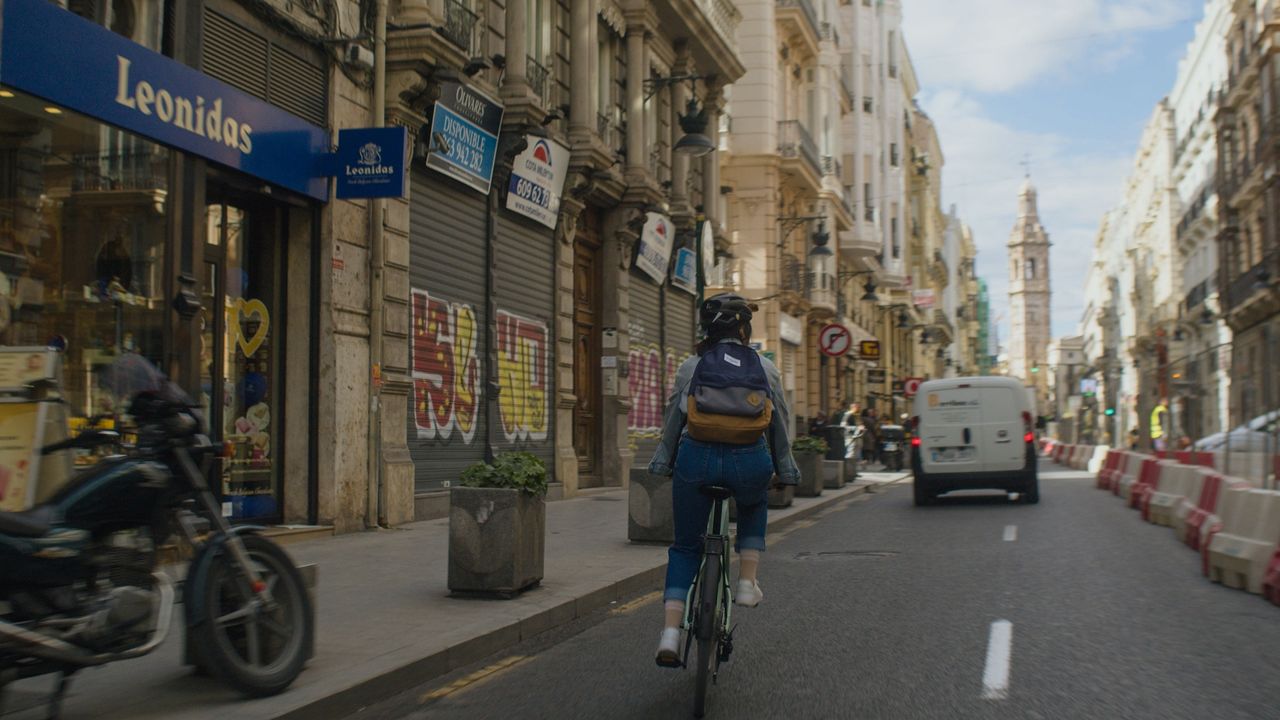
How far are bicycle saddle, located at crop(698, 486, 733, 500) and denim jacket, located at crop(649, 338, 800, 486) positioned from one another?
31 cm

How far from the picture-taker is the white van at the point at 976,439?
18.6m

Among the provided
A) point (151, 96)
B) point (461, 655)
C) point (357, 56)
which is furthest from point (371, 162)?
point (461, 655)

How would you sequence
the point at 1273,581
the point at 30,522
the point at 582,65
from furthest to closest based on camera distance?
the point at 582,65 < the point at 1273,581 < the point at 30,522

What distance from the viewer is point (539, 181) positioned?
18672 millimetres

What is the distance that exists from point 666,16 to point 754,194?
12580 mm

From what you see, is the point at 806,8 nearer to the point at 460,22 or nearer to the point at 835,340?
the point at 835,340

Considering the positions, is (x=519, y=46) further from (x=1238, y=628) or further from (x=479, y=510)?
(x=1238, y=628)

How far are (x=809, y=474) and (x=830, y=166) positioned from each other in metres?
27.0

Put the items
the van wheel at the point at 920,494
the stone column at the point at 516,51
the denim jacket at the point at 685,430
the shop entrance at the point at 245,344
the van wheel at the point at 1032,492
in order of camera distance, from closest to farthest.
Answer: the denim jacket at the point at 685,430, the shop entrance at the point at 245,344, the stone column at the point at 516,51, the van wheel at the point at 1032,492, the van wheel at the point at 920,494

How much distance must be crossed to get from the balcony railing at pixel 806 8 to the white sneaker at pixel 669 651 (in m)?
34.8

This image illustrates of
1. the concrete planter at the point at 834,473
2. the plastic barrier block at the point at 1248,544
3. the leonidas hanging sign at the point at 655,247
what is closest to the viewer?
the plastic barrier block at the point at 1248,544

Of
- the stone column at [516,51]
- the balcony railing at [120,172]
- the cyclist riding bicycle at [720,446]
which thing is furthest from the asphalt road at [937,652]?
the stone column at [516,51]

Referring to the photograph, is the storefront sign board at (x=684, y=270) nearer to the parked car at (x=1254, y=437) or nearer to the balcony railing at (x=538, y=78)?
the balcony railing at (x=538, y=78)

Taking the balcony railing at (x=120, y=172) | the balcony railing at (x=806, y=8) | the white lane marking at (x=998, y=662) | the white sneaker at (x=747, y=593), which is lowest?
the white lane marking at (x=998, y=662)
